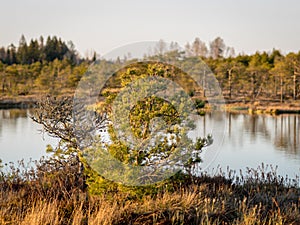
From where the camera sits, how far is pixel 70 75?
38.3 meters

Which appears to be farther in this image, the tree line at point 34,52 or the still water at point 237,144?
the tree line at point 34,52

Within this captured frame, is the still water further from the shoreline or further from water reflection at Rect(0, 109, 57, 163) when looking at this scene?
the shoreline

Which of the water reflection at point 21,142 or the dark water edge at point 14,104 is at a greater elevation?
the dark water edge at point 14,104

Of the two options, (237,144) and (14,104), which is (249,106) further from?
(14,104)

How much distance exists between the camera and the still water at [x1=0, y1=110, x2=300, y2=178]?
36.4ft

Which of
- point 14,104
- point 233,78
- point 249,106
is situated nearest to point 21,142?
point 249,106

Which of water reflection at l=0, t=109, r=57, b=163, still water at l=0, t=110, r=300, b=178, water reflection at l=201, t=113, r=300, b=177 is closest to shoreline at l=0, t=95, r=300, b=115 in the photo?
water reflection at l=201, t=113, r=300, b=177

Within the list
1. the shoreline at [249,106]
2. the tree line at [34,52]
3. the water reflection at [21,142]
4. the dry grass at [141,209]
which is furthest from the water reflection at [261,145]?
the tree line at [34,52]

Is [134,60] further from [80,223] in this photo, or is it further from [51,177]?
[80,223]

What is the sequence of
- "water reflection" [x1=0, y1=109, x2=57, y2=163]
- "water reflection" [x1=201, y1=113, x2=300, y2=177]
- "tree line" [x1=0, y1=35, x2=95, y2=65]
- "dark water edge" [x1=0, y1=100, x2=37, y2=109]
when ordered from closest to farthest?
1. "water reflection" [x1=201, y1=113, x2=300, y2=177]
2. "water reflection" [x1=0, y1=109, x2=57, y2=163]
3. "dark water edge" [x1=0, y1=100, x2=37, y2=109]
4. "tree line" [x1=0, y1=35, x2=95, y2=65]

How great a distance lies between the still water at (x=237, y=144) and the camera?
11.1 meters

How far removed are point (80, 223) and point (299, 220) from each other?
2130 mm

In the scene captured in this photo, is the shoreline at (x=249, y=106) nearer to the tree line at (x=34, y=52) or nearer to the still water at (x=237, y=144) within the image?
the still water at (x=237, y=144)

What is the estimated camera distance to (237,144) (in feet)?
49.7
